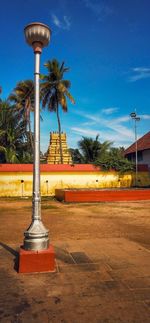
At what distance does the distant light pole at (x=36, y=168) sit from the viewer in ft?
14.5

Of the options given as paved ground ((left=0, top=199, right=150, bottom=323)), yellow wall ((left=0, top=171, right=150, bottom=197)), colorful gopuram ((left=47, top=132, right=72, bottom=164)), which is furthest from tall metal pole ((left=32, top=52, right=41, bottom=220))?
colorful gopuram ((left=47, top=132, right=72, bottom=164))

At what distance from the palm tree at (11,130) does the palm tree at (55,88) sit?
4.71m

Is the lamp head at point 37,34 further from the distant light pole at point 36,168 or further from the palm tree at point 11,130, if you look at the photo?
the palm tree at point 11,130

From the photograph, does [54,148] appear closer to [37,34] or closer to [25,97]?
[25,97]

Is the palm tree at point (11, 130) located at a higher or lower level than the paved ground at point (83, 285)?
higher

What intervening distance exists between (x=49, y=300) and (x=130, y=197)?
16181 mm

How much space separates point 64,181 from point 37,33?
1807 centimetres

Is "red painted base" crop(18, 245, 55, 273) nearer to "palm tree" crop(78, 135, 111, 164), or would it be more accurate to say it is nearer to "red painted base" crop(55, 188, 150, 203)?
"red painted base" crop(55, 188, 150, 203)

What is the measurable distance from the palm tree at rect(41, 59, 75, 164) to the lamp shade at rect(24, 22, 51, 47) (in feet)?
74.0

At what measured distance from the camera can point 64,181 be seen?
72.7 ft

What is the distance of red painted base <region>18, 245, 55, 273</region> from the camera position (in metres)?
4.28

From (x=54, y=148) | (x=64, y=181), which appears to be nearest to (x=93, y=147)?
(x=64, y=181)

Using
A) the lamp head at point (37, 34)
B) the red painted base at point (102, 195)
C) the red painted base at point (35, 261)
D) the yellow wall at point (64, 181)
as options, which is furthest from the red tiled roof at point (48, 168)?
the red painted base at point (35, 261)

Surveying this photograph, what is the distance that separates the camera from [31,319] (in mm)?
2986
